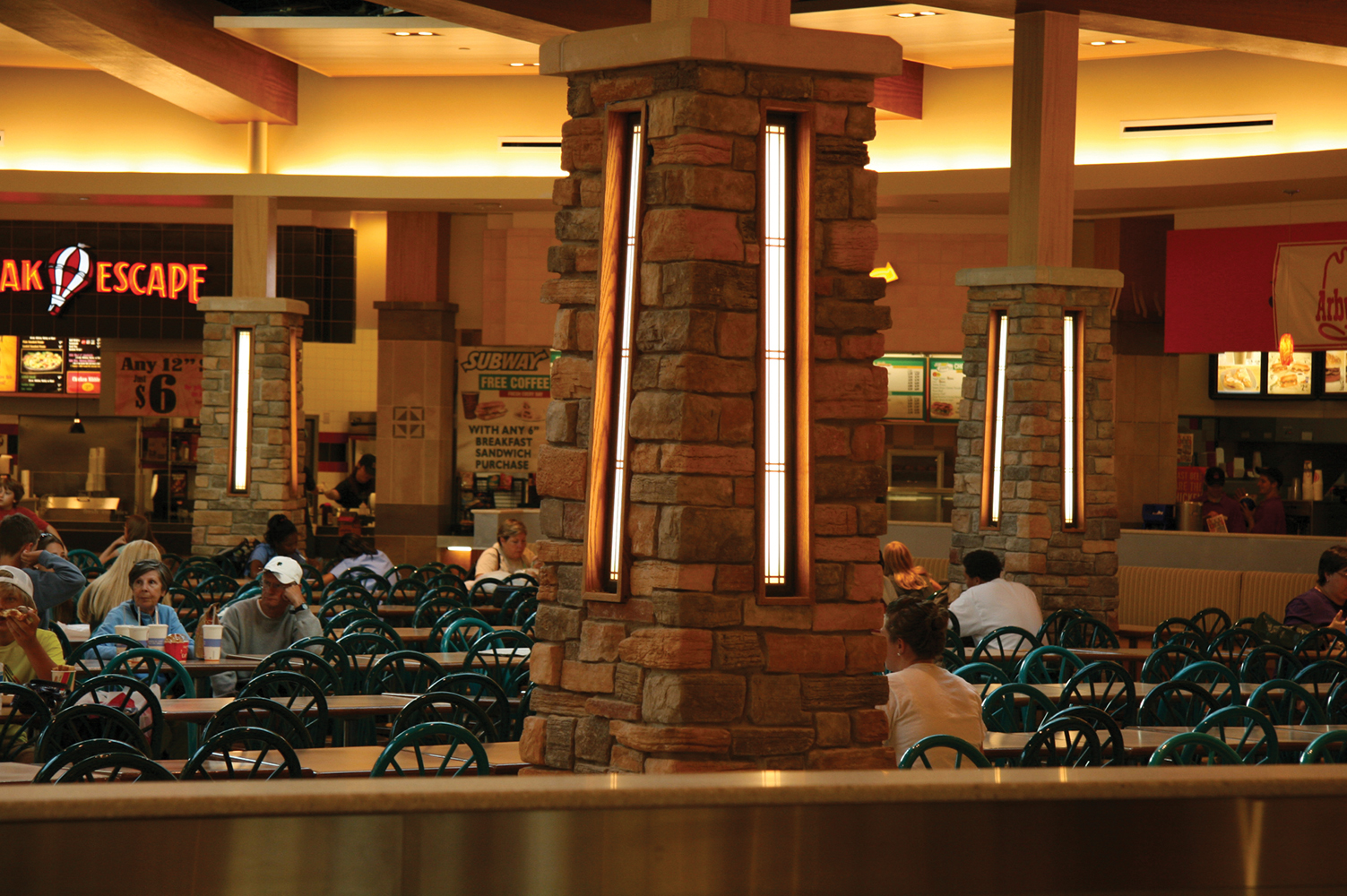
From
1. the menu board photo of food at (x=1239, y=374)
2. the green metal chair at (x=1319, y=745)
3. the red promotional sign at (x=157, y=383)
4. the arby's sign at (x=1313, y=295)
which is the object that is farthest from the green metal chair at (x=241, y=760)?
the red promotional sign at (x=157, y=383)

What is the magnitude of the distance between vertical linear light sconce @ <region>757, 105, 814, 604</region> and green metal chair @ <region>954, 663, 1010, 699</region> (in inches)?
71.8

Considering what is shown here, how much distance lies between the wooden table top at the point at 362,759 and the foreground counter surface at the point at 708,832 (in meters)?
2.06

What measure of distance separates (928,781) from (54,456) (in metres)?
16.3

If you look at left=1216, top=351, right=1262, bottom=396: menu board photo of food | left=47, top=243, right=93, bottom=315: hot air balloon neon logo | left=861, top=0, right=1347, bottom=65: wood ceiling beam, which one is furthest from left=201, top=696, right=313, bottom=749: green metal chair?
left=47, top=243, right=93, bottom=315: hot air balloon neon logo

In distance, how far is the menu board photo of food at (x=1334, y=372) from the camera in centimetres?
1459

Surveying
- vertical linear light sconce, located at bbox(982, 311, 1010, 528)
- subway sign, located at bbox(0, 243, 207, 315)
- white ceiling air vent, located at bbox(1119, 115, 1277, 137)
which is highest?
white ceiling air vent, located at bbox(1119, 115, 1277, 137)

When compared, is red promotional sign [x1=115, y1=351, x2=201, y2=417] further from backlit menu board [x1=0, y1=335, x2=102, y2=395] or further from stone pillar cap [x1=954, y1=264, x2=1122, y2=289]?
stone pillar cap [x1=954, y1=264, x2=1122, y2=289]

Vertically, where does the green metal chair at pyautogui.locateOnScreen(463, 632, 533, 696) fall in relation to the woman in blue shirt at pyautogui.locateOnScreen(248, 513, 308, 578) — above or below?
below

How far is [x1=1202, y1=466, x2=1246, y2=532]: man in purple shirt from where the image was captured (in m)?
13.6

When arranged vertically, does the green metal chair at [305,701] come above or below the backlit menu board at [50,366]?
below

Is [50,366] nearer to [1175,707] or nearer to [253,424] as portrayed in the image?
[253,424]

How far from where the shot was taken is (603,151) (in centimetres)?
485

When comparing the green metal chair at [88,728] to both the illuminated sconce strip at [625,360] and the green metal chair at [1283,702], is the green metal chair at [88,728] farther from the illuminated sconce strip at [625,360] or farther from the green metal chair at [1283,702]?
the green metal chair at [1283,702]

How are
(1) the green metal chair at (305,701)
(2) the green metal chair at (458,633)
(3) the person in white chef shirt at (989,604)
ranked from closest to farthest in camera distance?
(1) the green metal chair at (305,701), (2) the green metal chair at (458,633), (3) the person in white chef shirt at (989,604)
